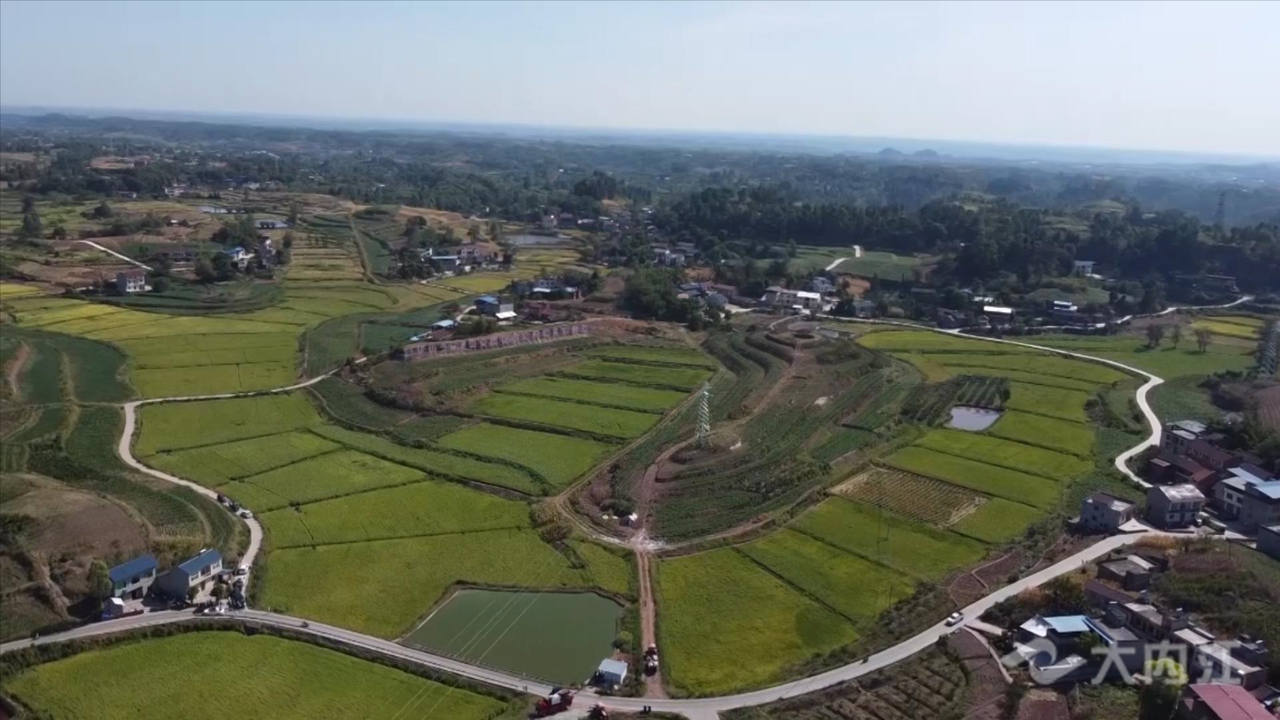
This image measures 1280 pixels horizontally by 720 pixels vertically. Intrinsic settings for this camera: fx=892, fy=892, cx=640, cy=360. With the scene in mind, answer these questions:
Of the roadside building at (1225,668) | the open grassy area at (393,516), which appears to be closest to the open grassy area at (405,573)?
the open grassy area at (393,516)

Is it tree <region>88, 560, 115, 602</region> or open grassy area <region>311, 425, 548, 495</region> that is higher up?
tree <region>88, 560, 115, 602</region>

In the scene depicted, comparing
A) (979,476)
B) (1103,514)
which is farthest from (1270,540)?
(979,476)

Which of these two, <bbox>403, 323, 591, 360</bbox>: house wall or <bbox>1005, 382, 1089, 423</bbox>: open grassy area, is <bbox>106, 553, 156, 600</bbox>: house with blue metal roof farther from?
<bbox>1005, 382, 1089, 423</bbox>: open grassy area

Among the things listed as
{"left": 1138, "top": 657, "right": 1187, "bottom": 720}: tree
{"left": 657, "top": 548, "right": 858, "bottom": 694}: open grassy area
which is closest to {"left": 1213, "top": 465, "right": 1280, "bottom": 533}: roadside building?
{"left": 1138, "top": 657, "right": 1187, "bottom": 720}: tree

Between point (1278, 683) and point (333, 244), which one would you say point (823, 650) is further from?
point (333, 244)

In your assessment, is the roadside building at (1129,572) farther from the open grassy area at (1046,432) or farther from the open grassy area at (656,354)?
the open grassy area at (656,354)
